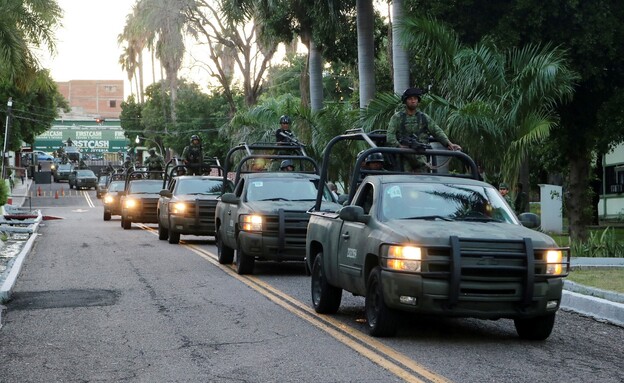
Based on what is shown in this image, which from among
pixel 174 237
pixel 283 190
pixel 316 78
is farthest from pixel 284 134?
pixel 316 78

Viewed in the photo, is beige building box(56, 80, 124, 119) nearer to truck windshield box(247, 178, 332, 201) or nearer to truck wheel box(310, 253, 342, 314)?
truck windshield box(247, 178, 332, 201)

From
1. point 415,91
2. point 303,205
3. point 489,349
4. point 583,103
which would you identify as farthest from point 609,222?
point 489,349

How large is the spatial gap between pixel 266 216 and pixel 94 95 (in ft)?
555

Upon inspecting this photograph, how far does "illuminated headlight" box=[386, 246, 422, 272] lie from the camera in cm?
945

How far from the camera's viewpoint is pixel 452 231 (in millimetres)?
9664

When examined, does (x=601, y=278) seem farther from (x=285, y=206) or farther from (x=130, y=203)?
(x=130, y=203)

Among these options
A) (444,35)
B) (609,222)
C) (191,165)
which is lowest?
(609,222)

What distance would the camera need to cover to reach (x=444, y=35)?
71.9ft

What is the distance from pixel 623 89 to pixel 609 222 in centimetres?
1901

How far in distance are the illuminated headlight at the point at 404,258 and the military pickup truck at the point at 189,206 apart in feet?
41.5

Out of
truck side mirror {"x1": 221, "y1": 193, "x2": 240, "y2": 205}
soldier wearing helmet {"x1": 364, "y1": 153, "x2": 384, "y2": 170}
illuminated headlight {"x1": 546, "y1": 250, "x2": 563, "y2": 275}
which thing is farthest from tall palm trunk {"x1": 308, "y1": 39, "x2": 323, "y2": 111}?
illuminated headlight {"x1": 546, "y1": 250, "x2": 563, "y2": 275}

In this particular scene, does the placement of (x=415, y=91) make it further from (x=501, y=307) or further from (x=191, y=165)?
(x=191, y=165)

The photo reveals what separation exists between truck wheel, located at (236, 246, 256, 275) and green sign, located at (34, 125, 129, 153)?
421 ft

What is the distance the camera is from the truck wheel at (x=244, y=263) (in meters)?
16.9
